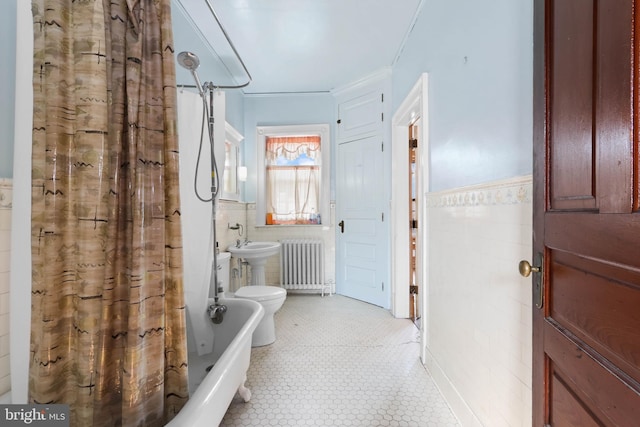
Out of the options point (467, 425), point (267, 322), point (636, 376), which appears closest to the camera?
point (636, 376)

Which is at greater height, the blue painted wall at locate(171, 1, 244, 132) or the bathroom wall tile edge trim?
the blue painted wall at locate(171, 1, 244, 132)

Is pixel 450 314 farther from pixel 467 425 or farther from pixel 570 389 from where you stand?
pixel 570 389

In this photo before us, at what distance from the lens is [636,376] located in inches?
21.2

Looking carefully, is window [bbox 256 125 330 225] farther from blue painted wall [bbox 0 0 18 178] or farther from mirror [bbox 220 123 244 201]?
blue painted wall [bbox 0 0 18 178]

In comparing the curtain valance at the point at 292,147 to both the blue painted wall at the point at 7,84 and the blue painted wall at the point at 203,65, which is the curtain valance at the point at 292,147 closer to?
the blue painted wall at the point at 203,65

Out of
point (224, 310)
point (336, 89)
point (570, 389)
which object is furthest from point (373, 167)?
point (570, 389)

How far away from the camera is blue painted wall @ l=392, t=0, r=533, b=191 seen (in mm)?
1068

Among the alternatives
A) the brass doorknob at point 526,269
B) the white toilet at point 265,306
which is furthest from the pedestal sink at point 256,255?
the brass doorknob at point 526,269

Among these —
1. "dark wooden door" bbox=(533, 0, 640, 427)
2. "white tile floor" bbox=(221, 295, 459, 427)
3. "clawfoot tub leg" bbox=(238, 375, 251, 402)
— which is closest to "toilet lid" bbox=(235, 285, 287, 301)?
"white tile floor" bbox=(221, 295, 459, 427)

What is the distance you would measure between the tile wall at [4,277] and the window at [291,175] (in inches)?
111

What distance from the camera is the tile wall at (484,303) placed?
3.49ft

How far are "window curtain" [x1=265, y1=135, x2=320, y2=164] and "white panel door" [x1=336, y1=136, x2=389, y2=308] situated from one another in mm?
405

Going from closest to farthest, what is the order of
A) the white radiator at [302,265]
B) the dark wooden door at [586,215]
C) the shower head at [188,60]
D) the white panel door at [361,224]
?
the dark wooden door at [586,215], the shower head at [188,60], the white panel door at [361,224], the white radiator at [302,265]

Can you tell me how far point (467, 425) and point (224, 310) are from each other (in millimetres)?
1431
